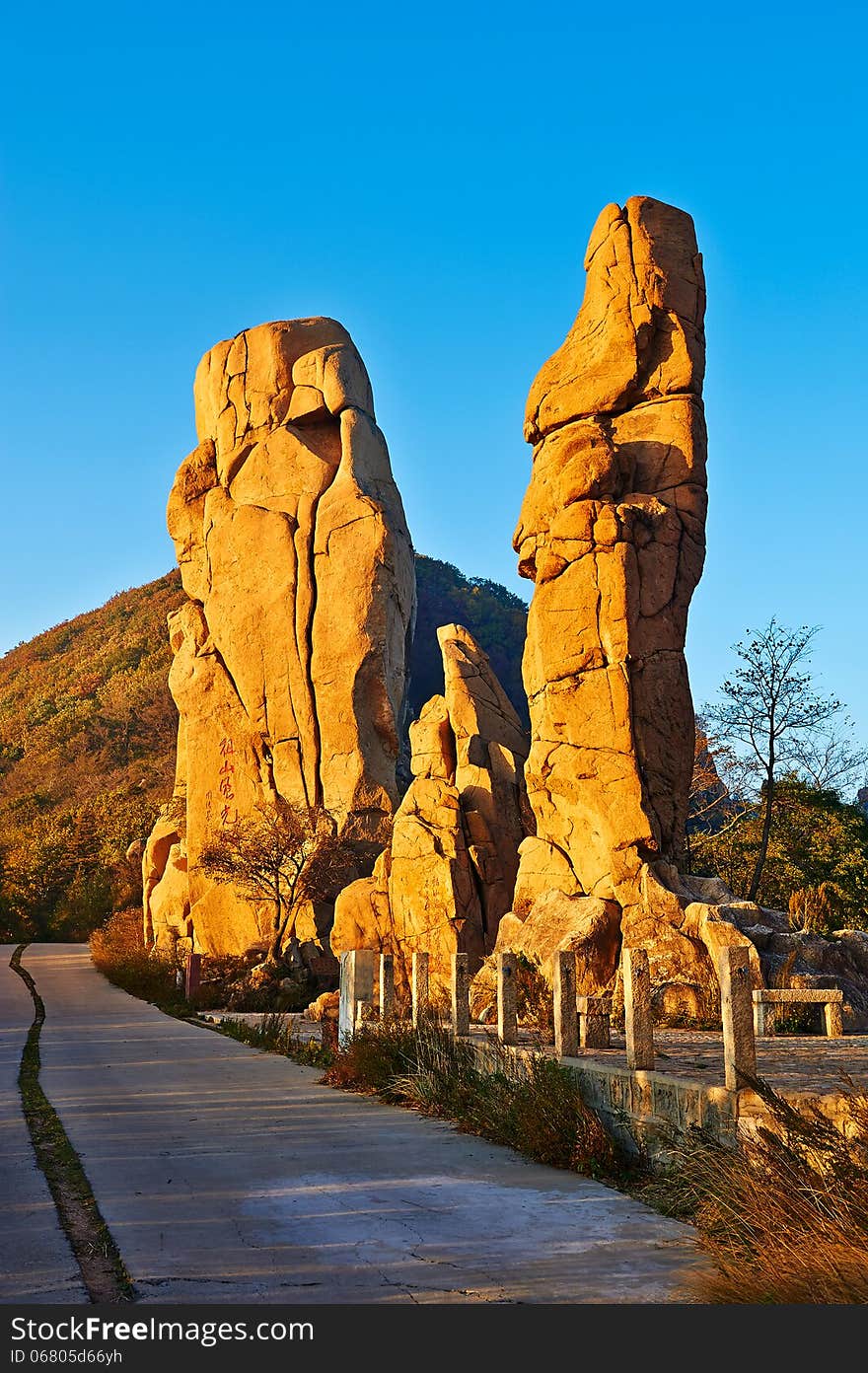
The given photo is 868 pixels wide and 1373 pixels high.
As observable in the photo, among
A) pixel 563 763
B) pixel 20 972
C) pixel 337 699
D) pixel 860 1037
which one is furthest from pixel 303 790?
pixel 860 1037

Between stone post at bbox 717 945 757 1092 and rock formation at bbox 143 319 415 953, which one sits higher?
rock formation at bbox 143 319 415 953

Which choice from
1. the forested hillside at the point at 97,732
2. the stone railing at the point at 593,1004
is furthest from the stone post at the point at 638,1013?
the forested hillside at the point at 97,732

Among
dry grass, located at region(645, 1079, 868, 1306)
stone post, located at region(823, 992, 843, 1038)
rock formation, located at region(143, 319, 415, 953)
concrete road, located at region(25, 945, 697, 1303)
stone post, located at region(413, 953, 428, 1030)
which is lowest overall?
concrete road, located at region(25, 945, 697, 1303)

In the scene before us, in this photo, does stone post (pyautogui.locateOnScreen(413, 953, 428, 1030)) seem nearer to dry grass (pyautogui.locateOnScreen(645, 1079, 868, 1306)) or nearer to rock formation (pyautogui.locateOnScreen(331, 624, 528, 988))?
dry grass (pyautogui.locateOnScreen(645, 1079, 868, 1306))

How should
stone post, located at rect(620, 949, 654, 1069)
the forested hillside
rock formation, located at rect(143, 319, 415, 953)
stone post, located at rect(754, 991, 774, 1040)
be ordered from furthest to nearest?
the forested hillside, rock formation, located at rect(143, 319, 415, 953), stone post, located at rect(754, 991, 774, 1040), stone post, located at rect(620, 949, 654, 1069)

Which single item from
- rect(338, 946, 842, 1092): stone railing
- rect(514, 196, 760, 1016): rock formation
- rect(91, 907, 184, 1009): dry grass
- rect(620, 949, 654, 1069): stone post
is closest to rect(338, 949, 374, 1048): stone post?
rect(338, 946, 842, 1092): stone railing

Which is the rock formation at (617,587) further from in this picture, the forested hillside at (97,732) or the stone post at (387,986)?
the forested hillside at (97,732)

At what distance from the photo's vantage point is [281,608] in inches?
1426

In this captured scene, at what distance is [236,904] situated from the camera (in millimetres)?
34188

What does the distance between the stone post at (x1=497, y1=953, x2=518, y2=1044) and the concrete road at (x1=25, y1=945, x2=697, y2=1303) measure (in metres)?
1.20

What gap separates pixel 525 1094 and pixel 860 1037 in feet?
15.1

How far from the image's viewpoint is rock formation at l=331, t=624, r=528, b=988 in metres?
24.2

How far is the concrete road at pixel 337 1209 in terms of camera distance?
5.89m

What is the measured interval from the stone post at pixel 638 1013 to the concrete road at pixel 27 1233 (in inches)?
170
